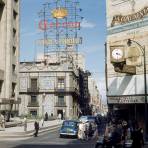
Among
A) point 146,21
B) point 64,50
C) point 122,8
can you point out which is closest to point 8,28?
point 122,8

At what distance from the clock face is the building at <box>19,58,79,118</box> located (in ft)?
207

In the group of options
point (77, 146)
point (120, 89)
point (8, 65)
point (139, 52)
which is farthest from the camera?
point (8, 65)

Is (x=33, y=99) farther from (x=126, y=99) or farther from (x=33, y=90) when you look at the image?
(x=126, y=99)

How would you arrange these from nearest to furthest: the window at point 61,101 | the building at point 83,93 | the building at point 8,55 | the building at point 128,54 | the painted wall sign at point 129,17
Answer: the building at point 128,54, the painted wall sign at point 129,17, the building at point 8,55, the window at point 61,101, the building at point 83,93

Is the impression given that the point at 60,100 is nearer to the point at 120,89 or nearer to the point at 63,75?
the point at 63,75

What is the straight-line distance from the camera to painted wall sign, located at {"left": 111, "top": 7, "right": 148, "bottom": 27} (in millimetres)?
33781

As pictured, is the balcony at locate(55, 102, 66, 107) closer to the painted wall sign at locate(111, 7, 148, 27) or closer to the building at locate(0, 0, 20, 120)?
the building at locate(0, 0, 20, 120)

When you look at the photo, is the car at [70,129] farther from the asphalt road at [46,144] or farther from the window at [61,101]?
the window at [61,101]

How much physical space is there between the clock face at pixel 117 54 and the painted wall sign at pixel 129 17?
4.10 metres

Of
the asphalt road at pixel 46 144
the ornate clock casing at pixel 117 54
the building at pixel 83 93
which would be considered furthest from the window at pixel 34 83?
the ornate clock casing at pixel 117 54

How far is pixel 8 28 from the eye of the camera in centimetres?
5912

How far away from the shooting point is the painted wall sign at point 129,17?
1330 inches

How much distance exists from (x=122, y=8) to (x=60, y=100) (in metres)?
60.4

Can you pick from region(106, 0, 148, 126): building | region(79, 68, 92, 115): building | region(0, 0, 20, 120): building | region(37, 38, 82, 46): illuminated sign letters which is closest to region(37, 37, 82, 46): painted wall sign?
region(37, 38, 82, 46): illuminated sign letters
